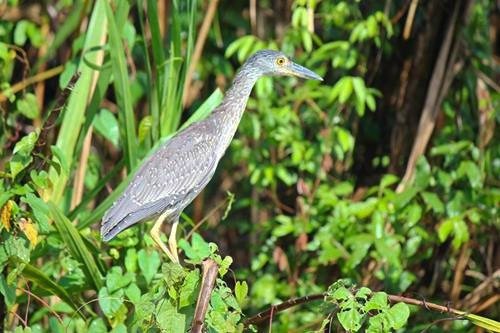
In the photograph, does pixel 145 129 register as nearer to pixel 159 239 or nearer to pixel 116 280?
pixel 159 239

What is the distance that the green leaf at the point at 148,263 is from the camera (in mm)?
4051

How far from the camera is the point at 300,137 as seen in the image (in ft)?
18.0

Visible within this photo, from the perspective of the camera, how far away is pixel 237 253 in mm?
6945

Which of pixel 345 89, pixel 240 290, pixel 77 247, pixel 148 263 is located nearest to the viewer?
pixel 240 290

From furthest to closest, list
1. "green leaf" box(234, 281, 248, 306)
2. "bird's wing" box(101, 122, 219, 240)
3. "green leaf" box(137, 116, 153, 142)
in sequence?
"green leaf" box(137, 116, 153, 142), "bird's wing" box(101, 122, 219, 240), "green leaf" box(234, 281, 248, 306)

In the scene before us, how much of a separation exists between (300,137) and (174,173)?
1.21 m

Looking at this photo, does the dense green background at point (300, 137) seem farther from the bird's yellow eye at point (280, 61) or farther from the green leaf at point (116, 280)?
the bird's yellow eye at point (280, 61)

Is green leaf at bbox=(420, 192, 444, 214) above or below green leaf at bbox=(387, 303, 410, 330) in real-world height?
below

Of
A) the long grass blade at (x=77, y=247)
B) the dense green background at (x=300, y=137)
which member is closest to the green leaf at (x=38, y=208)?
the long grass blade at (x=77, y=247)

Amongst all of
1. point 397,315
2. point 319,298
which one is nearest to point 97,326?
point 319,298

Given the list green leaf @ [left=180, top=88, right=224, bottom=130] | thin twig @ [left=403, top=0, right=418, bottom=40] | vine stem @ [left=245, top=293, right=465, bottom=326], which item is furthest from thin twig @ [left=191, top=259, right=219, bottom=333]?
thin twig @ [left=403, top=0, right=418, bottom=40]

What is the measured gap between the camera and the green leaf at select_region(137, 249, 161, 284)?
4051mm

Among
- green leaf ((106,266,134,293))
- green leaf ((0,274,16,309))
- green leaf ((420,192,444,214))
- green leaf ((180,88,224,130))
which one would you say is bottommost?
green leaf ((420,192,444,214))

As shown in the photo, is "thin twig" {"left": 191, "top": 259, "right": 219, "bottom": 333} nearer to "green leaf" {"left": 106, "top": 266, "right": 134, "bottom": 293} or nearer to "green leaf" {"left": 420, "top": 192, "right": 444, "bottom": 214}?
"green leaf" {"left": 106, "top": 266, "right": 134, "bottom": 293}
